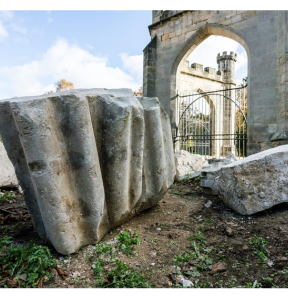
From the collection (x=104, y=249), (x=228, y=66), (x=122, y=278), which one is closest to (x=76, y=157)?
(x=104, y=249)

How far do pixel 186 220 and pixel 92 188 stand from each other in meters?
1.30

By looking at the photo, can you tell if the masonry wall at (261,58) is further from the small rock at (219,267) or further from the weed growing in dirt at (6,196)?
the weed growing in dirt at (6,196)

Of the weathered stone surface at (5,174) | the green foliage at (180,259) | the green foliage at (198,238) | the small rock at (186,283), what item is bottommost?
the small rock at (186,283)

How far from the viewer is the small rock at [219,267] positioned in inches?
73.6

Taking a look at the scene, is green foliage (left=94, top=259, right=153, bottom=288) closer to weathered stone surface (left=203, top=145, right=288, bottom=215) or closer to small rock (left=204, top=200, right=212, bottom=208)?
weathered stone surface (left=203, top=145, right=288, bottom=215)

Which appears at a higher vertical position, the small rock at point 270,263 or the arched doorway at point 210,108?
the arched doorway at point 210,108

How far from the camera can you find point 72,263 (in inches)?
77.2

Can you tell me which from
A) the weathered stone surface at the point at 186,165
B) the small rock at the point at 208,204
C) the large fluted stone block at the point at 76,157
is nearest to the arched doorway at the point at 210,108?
the weathered stone surface at the point at 186,165

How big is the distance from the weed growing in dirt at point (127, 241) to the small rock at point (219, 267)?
68 centimetres

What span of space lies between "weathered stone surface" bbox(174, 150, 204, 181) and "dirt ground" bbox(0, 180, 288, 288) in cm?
158

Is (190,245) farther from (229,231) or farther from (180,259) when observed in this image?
(229,231)

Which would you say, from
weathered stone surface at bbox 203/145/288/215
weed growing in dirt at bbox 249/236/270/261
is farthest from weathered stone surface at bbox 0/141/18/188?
weed growing in dirt at bbox 249/236/270/261

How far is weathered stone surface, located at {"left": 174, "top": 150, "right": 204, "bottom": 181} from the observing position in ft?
16.3

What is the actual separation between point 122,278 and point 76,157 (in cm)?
96
